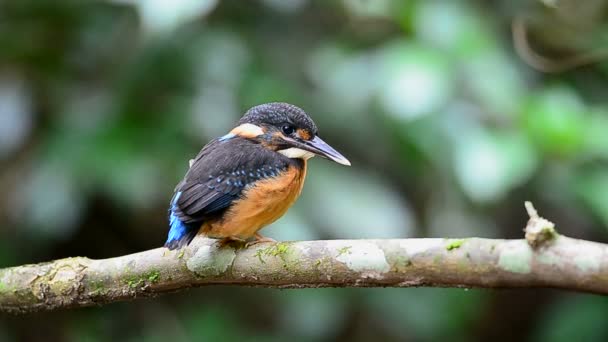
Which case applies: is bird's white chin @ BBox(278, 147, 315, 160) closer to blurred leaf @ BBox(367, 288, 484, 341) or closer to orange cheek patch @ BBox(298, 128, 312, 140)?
orange cheek patch @ BBox(298, 128, 312, 140)

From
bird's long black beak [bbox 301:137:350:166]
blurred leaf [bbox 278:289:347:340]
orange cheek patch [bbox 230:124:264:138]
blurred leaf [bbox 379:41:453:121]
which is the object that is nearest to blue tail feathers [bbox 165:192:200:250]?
orange cheek patch [bbox 230:124:264:138]

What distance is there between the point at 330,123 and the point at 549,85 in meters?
0.98

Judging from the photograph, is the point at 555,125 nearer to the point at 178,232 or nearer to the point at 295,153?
the point at 295,153

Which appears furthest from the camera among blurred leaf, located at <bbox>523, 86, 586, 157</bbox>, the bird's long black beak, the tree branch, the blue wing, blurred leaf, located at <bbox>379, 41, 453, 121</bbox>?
blurred leaf, located at <bbox>523, 86, 586, 157</bbox>

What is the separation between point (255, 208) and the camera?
2.64 meters

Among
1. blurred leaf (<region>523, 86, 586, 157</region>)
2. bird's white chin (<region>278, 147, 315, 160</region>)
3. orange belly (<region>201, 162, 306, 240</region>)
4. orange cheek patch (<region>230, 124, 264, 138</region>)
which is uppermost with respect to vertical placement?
blurred leaf (<region>523, 86, 586, 157</region>)

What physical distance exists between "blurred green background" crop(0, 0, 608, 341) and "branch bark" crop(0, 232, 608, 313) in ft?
2.48

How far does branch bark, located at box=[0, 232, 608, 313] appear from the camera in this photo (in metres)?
1.62

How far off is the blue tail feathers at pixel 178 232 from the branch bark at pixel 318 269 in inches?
1.1

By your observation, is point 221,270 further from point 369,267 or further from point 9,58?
point 9,58

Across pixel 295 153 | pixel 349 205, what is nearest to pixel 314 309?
pixel 349 205

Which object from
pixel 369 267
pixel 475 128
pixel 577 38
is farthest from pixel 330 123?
pixel 369 267

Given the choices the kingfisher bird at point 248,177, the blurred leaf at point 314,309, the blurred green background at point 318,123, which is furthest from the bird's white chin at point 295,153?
the blurred leaf at point 314,309

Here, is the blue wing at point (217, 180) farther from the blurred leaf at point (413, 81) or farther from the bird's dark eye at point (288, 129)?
the blurred leaf at point (413, 81)
